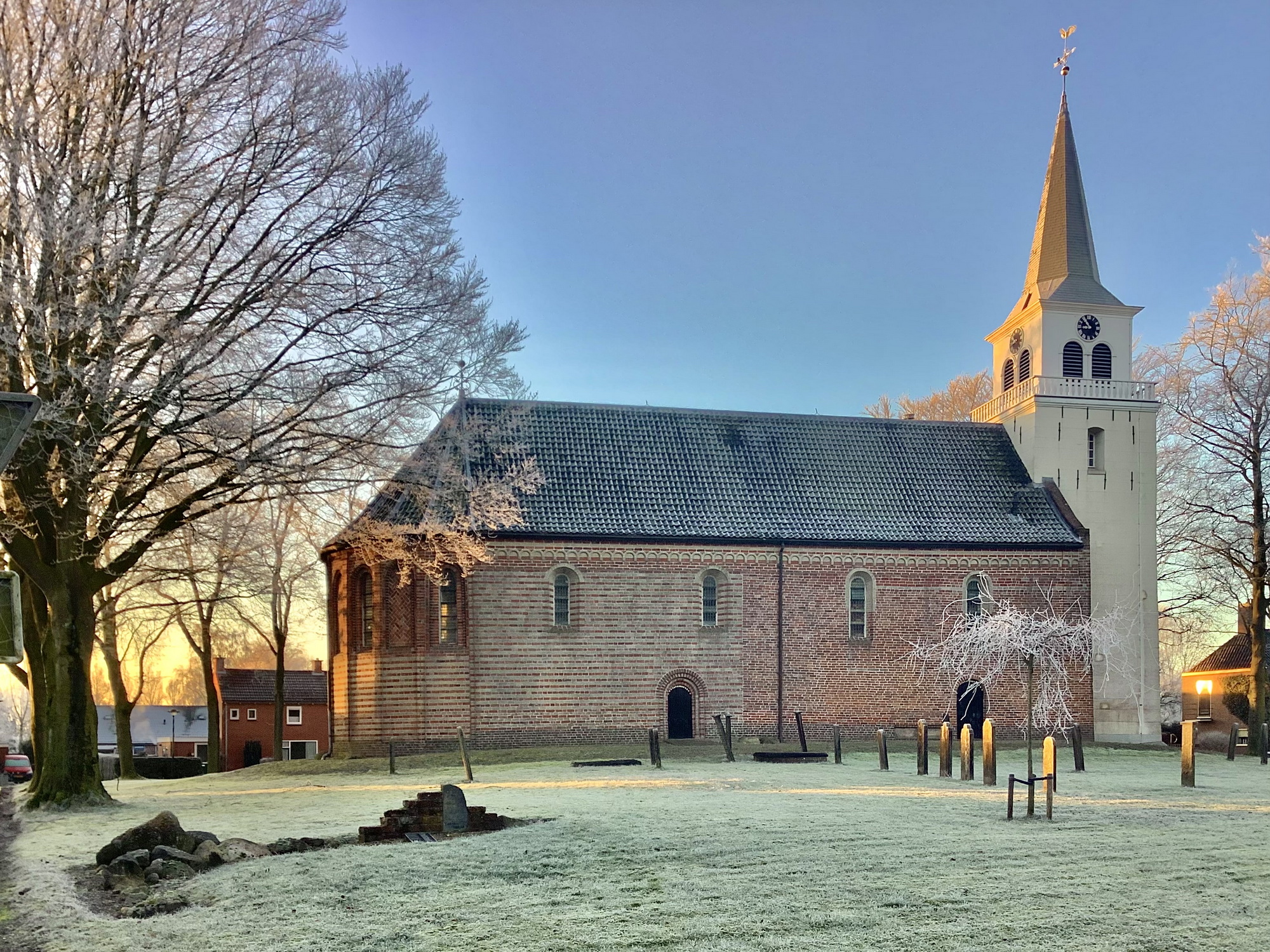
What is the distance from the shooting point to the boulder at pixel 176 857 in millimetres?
13456

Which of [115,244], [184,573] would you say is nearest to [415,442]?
[115,244]

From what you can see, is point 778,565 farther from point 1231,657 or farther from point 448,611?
point 1231,657

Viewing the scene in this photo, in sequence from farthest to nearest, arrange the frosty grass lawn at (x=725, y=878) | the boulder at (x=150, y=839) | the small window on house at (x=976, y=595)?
the small window on house at (x=976, y=595)
the boulder at (x=150, y=839)
the frosty grass lawn at (x=725, y=878)

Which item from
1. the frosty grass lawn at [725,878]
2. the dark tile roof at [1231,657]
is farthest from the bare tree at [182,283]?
the dark tile roof at [1231,657]

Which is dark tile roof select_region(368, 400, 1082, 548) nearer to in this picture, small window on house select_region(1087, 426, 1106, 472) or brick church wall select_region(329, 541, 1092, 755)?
brick church wall select_region(329, 541, 1092, 755)

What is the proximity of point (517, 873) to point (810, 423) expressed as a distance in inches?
1057

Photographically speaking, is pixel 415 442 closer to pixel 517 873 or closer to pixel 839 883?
pixel 517 873

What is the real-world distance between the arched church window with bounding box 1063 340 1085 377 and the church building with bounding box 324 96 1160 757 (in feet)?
0.20

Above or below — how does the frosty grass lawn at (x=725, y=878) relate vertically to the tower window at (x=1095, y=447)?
below

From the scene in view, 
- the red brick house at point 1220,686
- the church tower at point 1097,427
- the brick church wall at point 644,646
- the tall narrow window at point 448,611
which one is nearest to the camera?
the brick church wall at point 644,646

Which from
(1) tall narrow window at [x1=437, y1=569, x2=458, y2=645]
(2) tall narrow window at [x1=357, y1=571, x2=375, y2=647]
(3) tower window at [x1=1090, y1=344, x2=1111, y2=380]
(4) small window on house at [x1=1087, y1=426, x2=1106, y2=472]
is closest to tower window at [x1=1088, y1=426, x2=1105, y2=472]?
(4) small window on house at [x1=1087, y1=426, x2=1106, y2=472]

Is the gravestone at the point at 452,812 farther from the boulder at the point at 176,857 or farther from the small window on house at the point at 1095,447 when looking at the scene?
the small window on house at the point at 1095,447

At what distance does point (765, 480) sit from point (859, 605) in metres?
4.44

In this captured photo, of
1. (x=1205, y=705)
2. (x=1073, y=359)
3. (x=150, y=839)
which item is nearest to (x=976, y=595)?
(x=1073, y=359)
